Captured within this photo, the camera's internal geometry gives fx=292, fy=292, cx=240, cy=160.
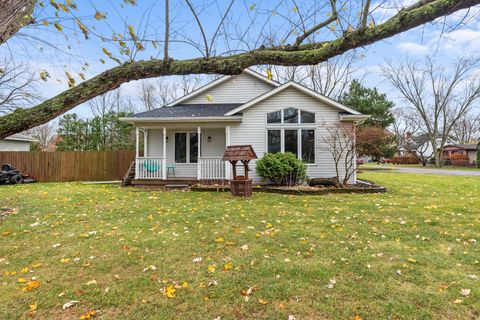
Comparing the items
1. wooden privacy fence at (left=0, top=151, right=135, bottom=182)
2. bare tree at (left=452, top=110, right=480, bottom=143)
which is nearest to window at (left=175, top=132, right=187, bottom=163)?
wooden privacy fence at (left=0, top=151, right=135, bottom=182)

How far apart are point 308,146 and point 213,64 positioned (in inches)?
396

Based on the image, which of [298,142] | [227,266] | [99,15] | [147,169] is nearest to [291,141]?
[298,142]

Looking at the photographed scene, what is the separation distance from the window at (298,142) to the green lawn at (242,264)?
218 inches

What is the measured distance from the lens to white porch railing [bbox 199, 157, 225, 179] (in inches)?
477

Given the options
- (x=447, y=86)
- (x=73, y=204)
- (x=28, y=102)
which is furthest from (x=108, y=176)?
(x=447, y=86)

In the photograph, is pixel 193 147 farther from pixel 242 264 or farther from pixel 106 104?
pixel 106 104

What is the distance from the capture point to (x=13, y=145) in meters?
20.3

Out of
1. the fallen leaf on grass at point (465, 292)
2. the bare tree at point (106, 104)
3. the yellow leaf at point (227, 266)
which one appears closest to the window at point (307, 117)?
the yellow leaf at point (227, 266)

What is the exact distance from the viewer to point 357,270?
3387 mm

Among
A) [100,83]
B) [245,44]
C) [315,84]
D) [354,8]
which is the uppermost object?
[315,84]

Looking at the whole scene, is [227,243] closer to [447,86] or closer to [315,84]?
[315,84]

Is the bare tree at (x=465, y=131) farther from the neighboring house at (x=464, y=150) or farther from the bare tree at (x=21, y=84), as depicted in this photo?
the bare tree at (x=21, y=84)

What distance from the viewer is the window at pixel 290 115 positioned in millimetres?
11820

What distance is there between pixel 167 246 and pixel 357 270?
258cm
